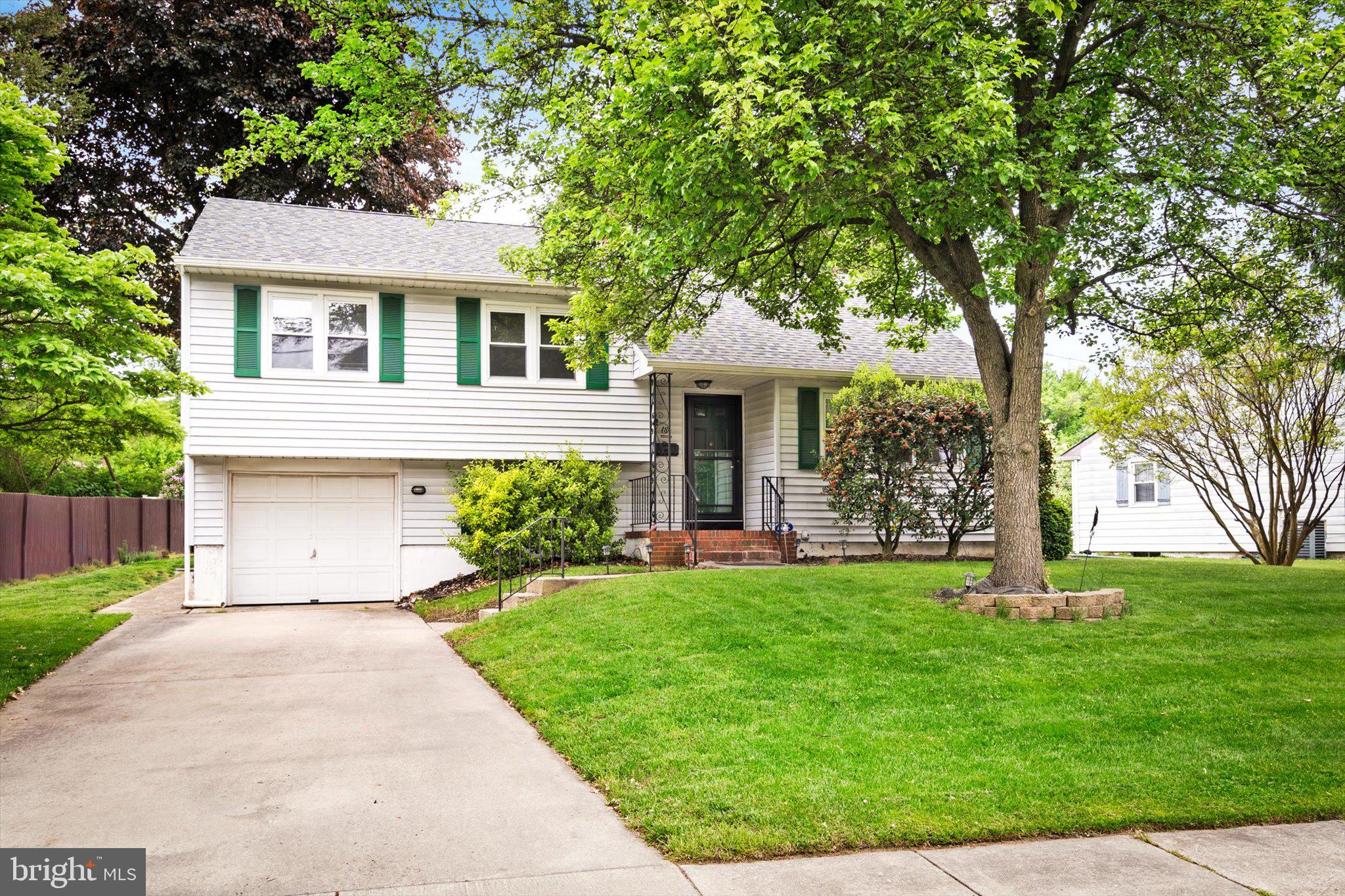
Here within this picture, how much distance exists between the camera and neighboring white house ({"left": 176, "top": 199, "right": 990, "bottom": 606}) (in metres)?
14.1

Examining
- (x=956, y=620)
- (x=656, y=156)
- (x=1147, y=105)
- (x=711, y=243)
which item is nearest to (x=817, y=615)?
(x=956, y=620)

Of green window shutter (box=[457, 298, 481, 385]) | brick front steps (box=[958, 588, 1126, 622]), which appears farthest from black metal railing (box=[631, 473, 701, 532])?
brick front steps (box=[958, 588, 1126, 622])

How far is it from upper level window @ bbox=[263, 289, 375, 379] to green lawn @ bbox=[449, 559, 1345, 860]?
5920mm

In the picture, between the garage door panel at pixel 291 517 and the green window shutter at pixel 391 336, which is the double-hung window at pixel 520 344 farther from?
the garage door panel at pixel 291 517

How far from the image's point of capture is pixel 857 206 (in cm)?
921

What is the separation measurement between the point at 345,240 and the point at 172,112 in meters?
10.6

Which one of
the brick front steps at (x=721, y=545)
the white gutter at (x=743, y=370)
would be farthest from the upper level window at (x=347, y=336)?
the brick front steps at (x=721, y=545)

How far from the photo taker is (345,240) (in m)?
15.6

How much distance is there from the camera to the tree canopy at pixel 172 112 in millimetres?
21422

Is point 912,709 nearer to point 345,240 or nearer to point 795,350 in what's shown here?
point 795,350

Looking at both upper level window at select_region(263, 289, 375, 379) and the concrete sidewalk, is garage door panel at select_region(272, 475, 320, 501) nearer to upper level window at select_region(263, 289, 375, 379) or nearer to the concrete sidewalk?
upper level window at select_region(263, 289, 375, 379)

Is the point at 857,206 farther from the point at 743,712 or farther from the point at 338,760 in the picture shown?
the point at 338,760

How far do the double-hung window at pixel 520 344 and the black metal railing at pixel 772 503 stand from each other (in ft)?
12.0

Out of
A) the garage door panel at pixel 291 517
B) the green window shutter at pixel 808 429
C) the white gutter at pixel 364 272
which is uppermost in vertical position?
the white gutter at pixel 364 272
